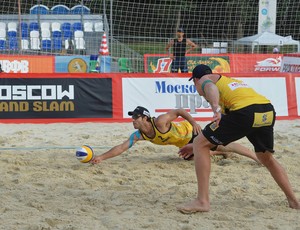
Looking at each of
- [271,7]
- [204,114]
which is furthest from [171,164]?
[271,7]

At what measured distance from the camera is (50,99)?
908 cm

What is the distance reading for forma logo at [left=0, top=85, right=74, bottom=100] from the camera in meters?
9.05

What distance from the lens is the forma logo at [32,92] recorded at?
9055 mm

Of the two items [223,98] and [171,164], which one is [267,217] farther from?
[171,164]

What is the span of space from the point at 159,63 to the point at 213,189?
534 inches

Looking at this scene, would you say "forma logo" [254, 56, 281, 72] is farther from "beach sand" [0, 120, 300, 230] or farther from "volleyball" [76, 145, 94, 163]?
"volleyball" [76, 145, 94, 163]

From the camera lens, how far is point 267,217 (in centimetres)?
379

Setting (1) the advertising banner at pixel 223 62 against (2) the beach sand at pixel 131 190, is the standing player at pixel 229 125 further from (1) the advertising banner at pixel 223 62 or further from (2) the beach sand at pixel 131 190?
(1) the advertising banner at pixel 223 62

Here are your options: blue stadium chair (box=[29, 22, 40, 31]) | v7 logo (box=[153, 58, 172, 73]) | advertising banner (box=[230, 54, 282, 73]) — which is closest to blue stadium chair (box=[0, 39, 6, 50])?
blue stadium chair (box=[29, 22, 40, 31])

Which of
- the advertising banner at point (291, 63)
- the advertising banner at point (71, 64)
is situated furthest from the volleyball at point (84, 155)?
Answer: the advertising banner at point (71, 64)

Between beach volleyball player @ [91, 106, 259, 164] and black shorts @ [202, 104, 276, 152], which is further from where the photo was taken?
beach volleyball player @ [91, 106, 259, 164]

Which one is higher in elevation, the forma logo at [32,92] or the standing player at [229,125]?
the standing player at [229,125]

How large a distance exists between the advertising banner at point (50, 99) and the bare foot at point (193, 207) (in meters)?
5.50

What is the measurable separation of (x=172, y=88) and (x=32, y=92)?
241 centimetres
